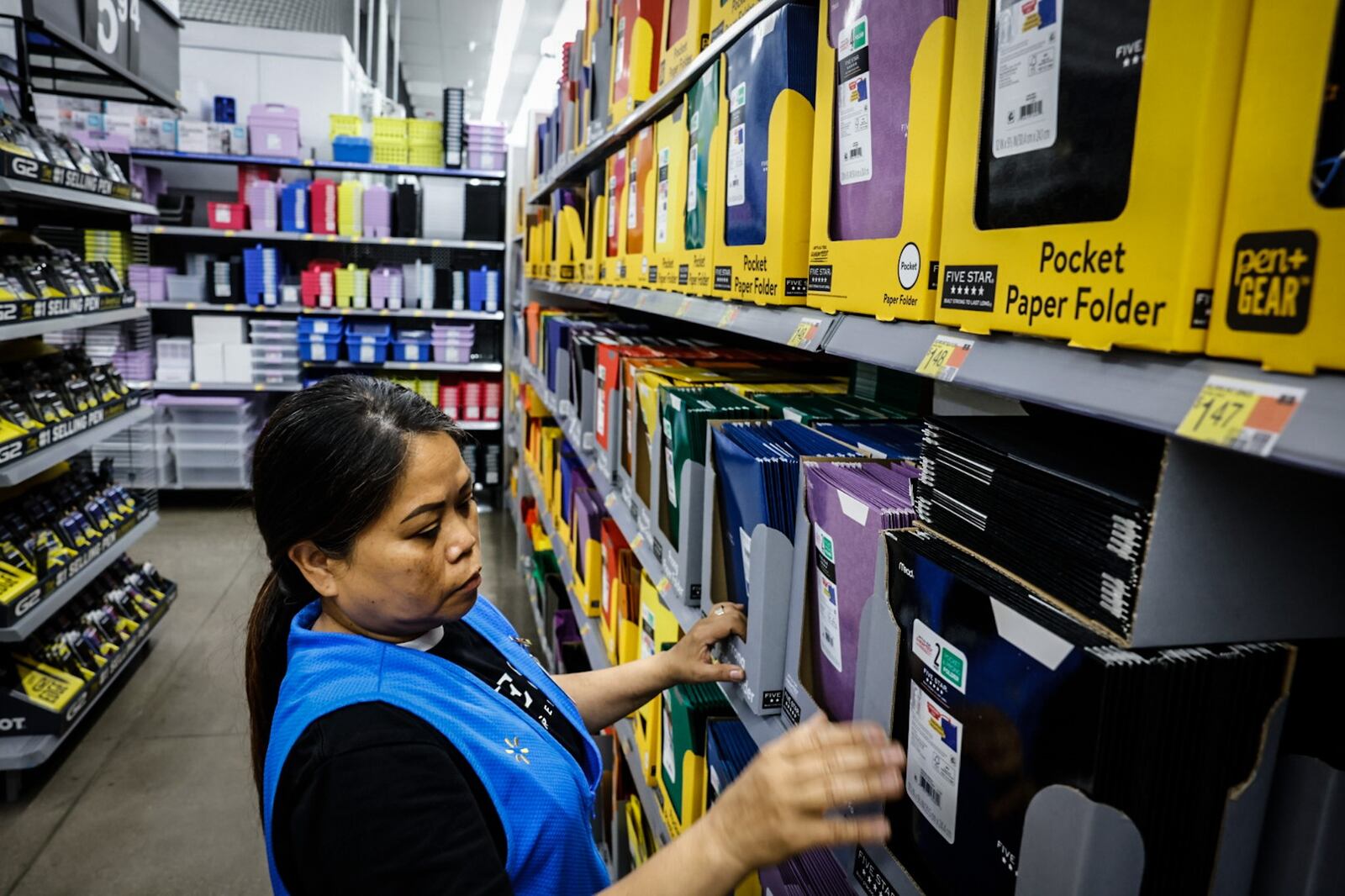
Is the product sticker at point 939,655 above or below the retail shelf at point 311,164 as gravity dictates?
below

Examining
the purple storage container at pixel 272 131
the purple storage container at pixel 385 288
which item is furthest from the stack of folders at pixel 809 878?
the purple storage container at pixel 272 131

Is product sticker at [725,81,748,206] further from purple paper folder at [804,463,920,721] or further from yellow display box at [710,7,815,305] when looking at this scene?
purple paper folder at [804,463,920,721]

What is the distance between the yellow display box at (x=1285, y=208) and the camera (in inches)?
17.2

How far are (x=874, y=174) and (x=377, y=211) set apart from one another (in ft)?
19.1

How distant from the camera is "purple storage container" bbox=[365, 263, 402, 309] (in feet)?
20.3

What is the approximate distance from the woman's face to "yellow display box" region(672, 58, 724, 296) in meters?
0.64

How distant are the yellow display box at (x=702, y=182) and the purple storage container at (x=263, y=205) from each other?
5.28 metres

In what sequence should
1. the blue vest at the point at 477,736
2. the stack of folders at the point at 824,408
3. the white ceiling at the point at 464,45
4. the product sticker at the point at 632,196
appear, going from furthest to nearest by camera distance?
the white ceiling at the point at 464,45 < the product sticker at the point at 632,196 < the stack of folders at the point at 824,408 < the blue vest at the point at 477,736

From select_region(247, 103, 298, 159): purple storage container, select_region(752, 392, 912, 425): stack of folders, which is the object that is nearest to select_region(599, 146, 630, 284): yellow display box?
select_region(752, 392, 912, 425): stack of folders

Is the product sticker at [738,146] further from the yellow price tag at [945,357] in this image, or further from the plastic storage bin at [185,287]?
the plastic storage bin at [185,287]

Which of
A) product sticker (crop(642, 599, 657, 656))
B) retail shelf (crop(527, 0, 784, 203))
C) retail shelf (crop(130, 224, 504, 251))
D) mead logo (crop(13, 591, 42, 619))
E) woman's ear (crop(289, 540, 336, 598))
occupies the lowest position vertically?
mead logo (crop(13, 591, 42, 619))

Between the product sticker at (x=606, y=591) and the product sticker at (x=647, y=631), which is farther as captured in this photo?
the product sticker at (x=606, y=591)

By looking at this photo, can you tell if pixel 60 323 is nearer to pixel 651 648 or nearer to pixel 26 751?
pixel 26 751

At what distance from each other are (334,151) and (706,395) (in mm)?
5556
